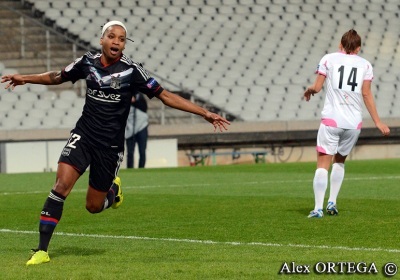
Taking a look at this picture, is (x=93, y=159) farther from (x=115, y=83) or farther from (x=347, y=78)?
(x=347, y=78)

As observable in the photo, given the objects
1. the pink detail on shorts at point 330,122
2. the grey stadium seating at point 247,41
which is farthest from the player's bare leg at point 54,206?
the grey stadium seating at point 247,41

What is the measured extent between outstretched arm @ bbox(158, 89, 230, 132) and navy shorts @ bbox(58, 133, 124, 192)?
0.58 meters

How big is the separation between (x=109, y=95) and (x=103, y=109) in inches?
4.7

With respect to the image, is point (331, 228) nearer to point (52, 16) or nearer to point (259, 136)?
point (259, 136)

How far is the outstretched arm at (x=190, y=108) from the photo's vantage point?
27.8 feet

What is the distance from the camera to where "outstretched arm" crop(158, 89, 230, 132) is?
848 centimetres

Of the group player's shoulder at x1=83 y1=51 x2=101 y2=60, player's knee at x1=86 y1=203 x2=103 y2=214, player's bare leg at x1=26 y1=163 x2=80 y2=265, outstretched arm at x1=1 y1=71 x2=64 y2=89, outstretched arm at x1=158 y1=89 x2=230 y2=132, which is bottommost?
player's knee at x1=86 y1=203 x2=103 y2=214

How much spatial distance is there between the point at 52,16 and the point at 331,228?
21.9 meters

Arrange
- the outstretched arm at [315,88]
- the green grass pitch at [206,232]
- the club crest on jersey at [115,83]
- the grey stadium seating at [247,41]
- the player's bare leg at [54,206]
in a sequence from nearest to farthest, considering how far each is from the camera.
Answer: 1. the green grass pitch at [206,232]
2. the player's bare leg at [54,206]
3. the club crest on jersey at [115,83]
4. the outstretched arm at [315,88]
5. the grey stadium seating at [247,41]

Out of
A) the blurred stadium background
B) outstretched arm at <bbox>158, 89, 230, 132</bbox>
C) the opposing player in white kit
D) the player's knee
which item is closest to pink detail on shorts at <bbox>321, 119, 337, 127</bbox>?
the opposing player in white kit

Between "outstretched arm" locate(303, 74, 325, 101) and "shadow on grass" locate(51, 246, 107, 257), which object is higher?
"outstretched arm" locate(303, 74, 325, 101)

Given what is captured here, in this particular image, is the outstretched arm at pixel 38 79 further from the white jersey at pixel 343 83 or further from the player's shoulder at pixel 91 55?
the white jersey at pixel 343 83

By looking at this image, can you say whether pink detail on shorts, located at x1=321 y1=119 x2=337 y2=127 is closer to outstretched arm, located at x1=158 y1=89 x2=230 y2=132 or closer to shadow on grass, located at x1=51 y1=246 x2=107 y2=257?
outstretched arm, located at x1=158 y1=89 x2=230 y2=132

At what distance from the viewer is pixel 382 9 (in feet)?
116
